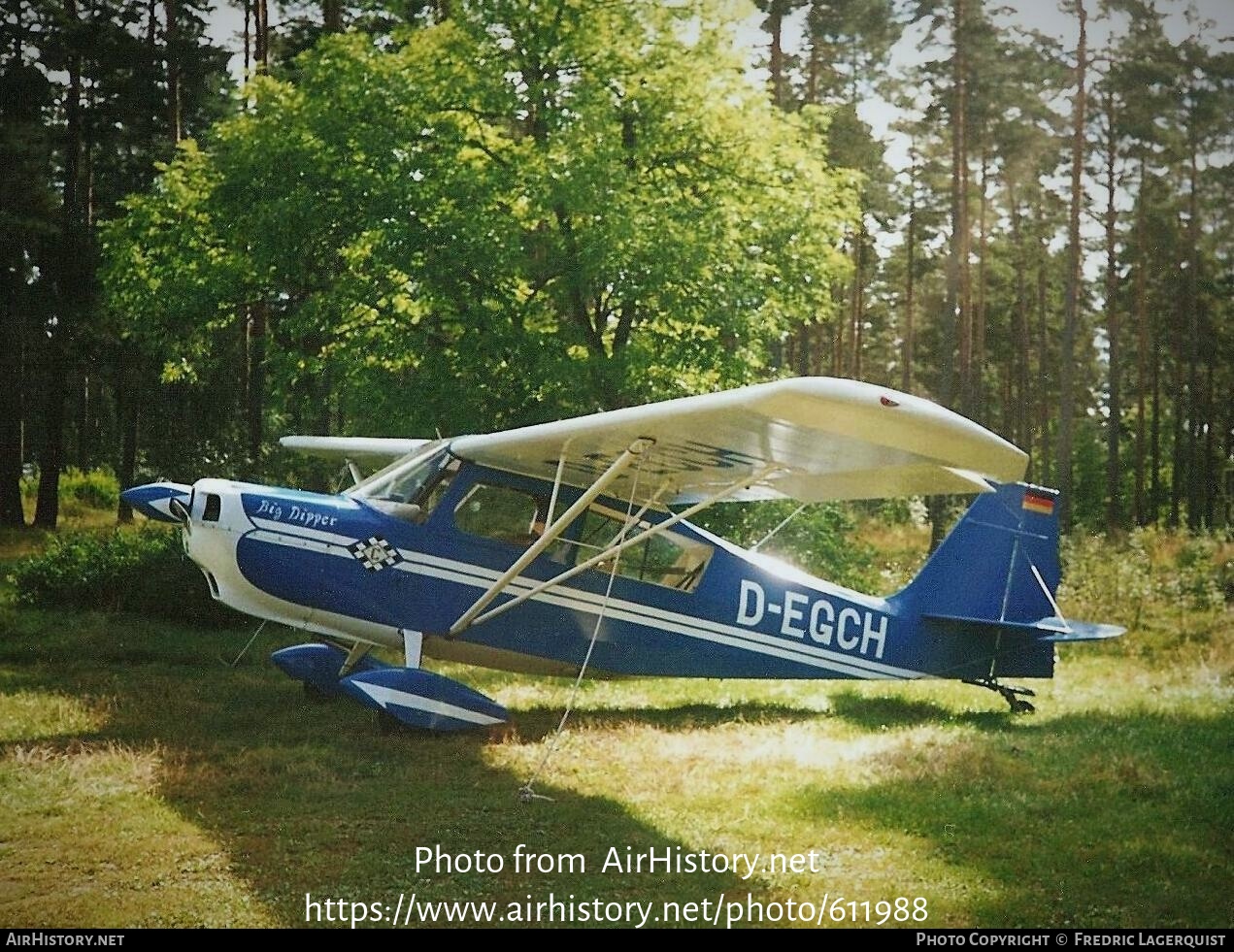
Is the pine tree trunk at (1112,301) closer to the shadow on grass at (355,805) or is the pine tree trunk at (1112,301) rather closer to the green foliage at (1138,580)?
the green foliage at (1138,580)

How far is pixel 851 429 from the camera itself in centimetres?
576

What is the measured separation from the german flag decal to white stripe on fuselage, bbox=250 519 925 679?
5.79ft

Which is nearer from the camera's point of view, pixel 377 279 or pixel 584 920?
pixel 584 920

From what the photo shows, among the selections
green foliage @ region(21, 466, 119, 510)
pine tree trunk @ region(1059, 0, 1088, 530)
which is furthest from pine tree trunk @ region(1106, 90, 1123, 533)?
green foliage @ region(21, 466, 119, 510)

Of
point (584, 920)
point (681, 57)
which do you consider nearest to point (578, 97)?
point (681, 57)

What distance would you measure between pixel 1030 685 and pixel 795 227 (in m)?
6.82

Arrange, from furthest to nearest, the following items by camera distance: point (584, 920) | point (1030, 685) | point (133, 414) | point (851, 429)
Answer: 1. point (133, 414)
2. point (1030, 685)
3. point (851, 429)
4. point (584, 920)

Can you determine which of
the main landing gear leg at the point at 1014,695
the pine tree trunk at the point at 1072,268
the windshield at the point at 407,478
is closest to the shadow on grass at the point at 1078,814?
the main landing gear leg at the point at 1014,695

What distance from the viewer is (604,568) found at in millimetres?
8758

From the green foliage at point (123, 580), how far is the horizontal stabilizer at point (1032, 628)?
318 inches

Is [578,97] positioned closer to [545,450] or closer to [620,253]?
[620,253]

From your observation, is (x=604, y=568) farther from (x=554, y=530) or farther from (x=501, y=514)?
(x=554, y=530)

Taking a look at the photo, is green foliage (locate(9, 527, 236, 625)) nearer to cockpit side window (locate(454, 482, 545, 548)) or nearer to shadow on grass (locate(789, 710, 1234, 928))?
cockpit side window (locate(454, 482, 545, 548))

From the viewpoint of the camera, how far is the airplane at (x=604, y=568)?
7375 millimetres
